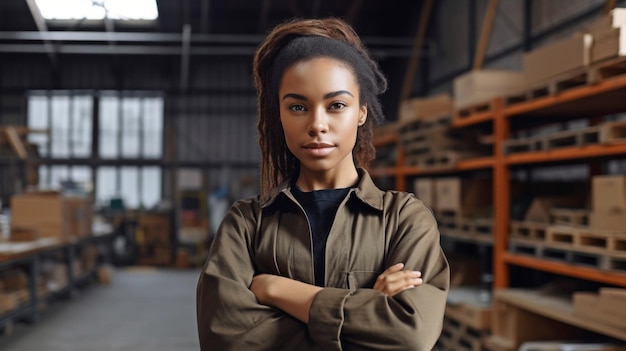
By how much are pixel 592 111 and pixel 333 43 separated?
390cm

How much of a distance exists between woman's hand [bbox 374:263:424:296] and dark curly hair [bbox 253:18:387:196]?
0.41 m

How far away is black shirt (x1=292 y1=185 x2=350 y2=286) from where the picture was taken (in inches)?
62.3

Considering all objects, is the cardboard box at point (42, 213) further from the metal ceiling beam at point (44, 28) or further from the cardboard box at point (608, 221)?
the cardboard box at point (608, 221)

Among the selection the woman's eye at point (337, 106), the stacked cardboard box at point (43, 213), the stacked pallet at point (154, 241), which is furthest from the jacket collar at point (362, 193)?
the stacked pallet at point (154, 241)

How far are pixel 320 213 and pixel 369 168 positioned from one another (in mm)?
359

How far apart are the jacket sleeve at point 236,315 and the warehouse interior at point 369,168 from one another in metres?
0.59

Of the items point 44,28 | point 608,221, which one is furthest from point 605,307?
point 44,28

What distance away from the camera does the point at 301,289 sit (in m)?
1.49

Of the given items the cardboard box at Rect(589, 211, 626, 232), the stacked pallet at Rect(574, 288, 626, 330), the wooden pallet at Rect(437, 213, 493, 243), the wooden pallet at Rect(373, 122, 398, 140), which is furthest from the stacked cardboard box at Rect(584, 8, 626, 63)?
the wooden pallet at Rect(373, 122, 398, 140)

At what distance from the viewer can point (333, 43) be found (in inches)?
62.7

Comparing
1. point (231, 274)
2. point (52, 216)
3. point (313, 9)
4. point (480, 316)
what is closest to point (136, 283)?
point (52, 216)

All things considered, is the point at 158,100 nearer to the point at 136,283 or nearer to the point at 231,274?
the point at 136,283

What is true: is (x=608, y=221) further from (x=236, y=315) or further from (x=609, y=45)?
(x=236, y=315)

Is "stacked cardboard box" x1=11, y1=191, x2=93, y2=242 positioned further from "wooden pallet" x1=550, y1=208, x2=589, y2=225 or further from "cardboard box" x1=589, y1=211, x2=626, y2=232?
"cardboard box" x1=589, y1=211, x2=626, y2=232
